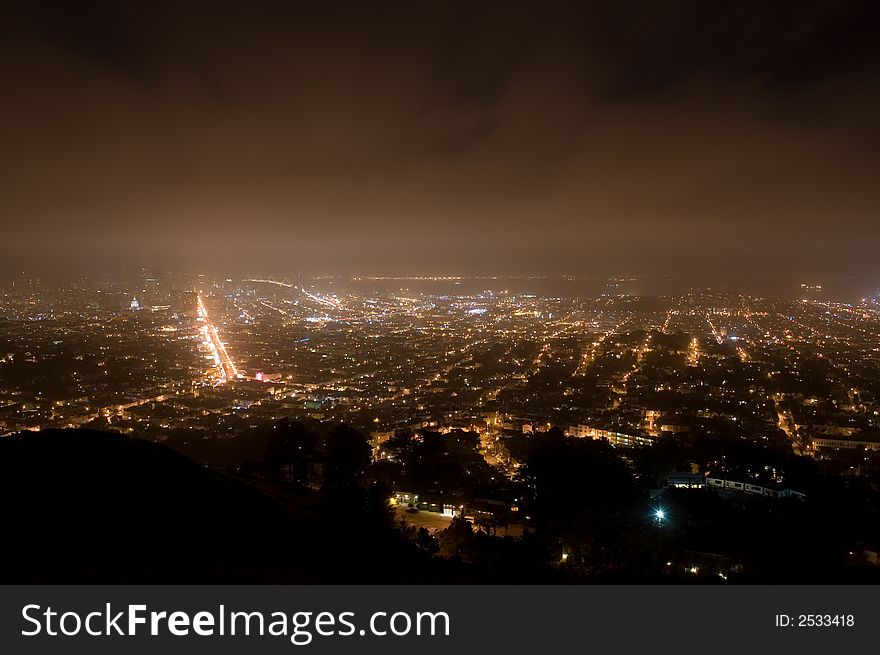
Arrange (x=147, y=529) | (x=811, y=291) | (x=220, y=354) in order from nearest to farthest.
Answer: (x=147, y=529) → (x=220, y=354) → (x=811, y=291)

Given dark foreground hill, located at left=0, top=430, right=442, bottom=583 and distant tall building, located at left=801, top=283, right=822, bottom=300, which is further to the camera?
distant tall building, located at left=801, top=283, right=822, bottom=300

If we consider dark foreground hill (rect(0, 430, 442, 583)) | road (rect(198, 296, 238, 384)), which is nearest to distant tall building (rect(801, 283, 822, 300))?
road (rect(198, 296, 238, 384))

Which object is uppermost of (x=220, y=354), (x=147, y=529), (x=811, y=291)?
(x=811, y=291)

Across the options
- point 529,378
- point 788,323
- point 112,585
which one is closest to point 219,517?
point 112,585

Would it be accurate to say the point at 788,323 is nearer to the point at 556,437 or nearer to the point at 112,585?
the point at 556,437

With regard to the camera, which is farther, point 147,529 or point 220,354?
point 220,354

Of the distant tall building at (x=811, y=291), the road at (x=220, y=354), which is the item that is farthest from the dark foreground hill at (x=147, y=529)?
the distant tall building at (x=811, y=291)

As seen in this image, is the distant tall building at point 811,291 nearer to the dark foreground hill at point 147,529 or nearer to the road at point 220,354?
the road at point 220,354

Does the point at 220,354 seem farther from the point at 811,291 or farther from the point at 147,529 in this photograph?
the point at 811,291

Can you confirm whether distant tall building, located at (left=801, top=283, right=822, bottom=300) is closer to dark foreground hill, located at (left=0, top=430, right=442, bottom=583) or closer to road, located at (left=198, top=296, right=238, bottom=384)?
road, located at (left=198, top=296, right=238, bottom=384)

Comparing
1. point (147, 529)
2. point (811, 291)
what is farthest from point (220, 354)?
point (811, 291)
